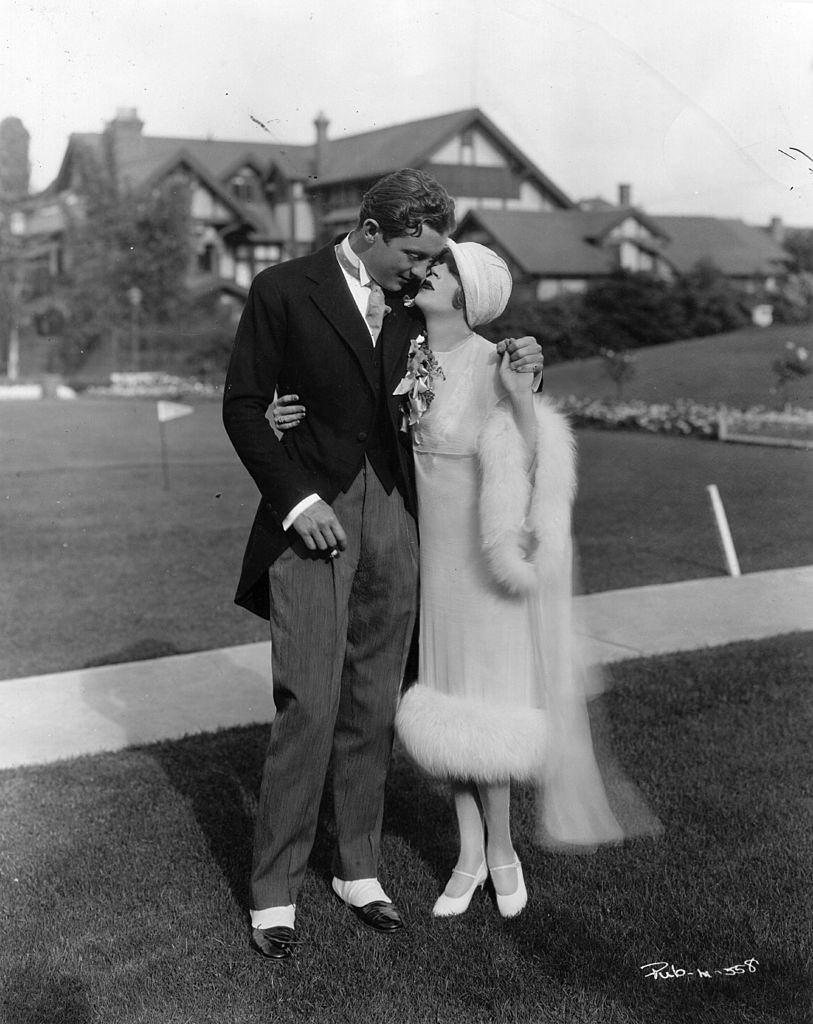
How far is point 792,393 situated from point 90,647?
723 inches

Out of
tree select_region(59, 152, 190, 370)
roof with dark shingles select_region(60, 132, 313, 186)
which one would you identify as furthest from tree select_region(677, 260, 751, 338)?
tree select_region(59, 152, 190, 370)

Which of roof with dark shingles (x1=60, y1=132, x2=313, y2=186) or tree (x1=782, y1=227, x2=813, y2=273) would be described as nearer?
tree (x1=782, y1=227, x2=813, y2=273)

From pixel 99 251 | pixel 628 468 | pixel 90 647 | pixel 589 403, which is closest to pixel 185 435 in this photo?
pixel 589 403

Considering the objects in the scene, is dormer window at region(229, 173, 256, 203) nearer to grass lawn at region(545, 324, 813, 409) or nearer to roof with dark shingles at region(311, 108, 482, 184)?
grass lawn at region(545, 324, 813, 409)

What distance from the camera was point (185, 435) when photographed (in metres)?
22.8

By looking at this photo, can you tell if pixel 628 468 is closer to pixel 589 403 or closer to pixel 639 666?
pixel 589 403

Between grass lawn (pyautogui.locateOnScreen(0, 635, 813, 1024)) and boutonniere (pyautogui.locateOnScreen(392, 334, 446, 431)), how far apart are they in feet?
4.86

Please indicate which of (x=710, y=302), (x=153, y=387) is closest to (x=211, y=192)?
(x=153, y=387)

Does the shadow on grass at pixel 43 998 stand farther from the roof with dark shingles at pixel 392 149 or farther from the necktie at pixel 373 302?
the roof with dark shingles at pixel 392 149

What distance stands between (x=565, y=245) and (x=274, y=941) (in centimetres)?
1811

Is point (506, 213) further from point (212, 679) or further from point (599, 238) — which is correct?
point (212, 679)

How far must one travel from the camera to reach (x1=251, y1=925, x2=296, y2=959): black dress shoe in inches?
127

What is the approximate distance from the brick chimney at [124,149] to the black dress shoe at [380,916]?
134 feet

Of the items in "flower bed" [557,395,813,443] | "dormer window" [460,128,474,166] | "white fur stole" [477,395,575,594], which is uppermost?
"dormer window" [460,128,474,166]
